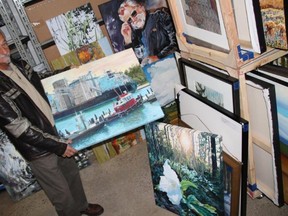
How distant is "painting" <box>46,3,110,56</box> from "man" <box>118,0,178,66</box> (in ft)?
0.70

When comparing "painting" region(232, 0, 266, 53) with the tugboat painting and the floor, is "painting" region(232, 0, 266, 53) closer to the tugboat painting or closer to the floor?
the tugboat painting

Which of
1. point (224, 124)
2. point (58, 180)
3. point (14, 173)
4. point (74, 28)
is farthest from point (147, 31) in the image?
point (14, 173)

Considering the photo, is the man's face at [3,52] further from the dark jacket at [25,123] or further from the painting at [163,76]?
the painting at [163,76]

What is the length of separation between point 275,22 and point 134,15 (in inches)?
43.0

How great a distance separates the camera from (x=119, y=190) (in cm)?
218

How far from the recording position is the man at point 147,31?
2.12m

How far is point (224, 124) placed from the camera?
60.2 inches

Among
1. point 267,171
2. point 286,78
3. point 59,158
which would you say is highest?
point 286,78

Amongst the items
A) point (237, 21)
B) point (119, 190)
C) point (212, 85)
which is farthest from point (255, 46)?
point (119, 190)

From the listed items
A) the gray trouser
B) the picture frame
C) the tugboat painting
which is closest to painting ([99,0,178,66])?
the tugboat painting

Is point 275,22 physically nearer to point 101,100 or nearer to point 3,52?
point 101,100

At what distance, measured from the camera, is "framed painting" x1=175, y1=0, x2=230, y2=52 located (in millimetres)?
1281

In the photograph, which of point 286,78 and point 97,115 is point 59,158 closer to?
point 97,115

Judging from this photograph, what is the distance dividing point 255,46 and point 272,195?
2.87 feet
